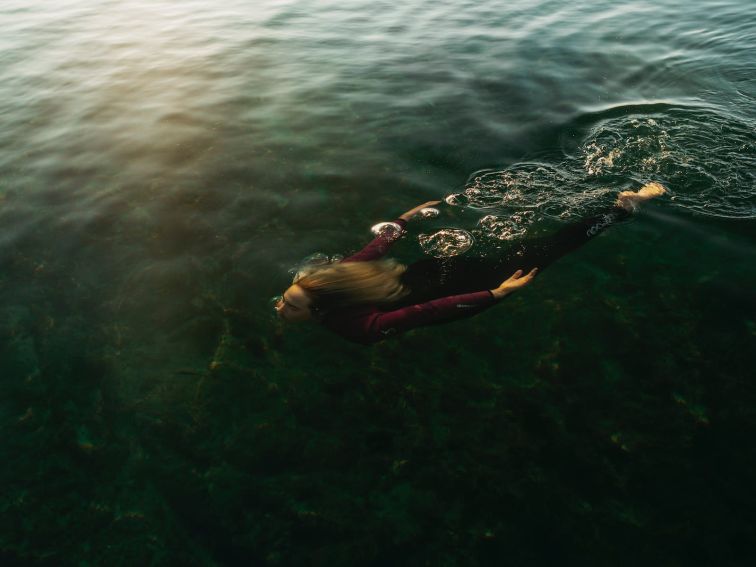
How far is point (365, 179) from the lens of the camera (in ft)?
26.5

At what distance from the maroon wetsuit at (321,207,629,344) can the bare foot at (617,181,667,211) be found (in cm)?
16

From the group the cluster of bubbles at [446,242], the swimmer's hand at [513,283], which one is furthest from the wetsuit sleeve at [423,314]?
the cluster of bubbles at [446,242]

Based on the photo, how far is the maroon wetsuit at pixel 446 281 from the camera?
505 centimetres

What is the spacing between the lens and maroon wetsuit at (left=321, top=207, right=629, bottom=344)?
5055 mm

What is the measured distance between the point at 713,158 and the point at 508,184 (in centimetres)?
343

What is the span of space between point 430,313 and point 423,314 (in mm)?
87

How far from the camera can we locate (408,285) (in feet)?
19.4

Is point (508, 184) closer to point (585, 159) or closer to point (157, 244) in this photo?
point (585, 159)

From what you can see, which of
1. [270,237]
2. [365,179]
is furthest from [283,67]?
[270,237]

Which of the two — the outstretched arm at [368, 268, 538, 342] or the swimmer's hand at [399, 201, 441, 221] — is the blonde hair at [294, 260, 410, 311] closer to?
the outstretched arm at [368, 268, 538, 342]

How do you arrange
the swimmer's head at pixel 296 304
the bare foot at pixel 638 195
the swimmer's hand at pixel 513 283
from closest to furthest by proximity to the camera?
the swimmer's head at pixel 296 304 < the swimmer's hand at pixel 513 283 < the bare foot at pixel 638 195

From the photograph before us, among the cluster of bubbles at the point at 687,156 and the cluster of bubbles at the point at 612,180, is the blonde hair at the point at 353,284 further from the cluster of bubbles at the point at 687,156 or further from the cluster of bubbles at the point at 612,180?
the cluster of bubbles at the point at 687,156

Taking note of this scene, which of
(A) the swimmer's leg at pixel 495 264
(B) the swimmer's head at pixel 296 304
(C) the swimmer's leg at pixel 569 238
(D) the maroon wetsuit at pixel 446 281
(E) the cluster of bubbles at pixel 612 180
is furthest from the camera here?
(E) the cluster of bubbles at pixel 612 180

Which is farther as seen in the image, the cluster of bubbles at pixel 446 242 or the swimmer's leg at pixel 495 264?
the cluster of bubbles at pixel 446 242
